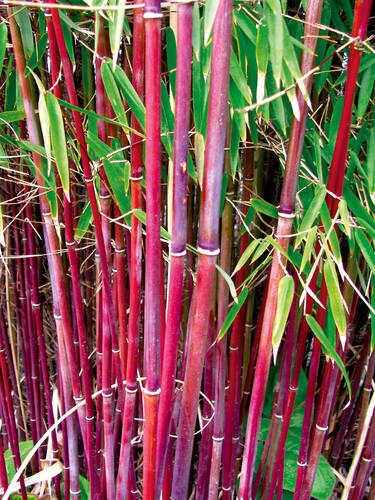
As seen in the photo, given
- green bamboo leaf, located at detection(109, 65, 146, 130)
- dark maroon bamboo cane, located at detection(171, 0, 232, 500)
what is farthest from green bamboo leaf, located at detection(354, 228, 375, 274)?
green bamboo leaf, located at detection(109, 65, 146, 130)

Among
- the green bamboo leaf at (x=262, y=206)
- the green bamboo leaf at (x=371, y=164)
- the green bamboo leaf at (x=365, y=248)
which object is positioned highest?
the green bamboo leaf at (x=371, y=164)

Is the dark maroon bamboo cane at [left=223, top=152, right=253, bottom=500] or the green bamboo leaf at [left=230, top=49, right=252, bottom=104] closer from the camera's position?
the green bamboo leaf at [left=230, top=49, right=252, bottom=104]

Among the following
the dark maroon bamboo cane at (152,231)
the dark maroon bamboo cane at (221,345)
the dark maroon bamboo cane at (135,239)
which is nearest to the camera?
the dark maroon bamboo cane at (152,231)

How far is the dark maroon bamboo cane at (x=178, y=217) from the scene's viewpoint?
0.47 metres

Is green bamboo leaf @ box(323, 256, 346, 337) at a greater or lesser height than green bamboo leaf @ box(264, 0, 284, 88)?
lesser

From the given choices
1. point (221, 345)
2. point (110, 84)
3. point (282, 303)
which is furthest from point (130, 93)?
point (221, 345)

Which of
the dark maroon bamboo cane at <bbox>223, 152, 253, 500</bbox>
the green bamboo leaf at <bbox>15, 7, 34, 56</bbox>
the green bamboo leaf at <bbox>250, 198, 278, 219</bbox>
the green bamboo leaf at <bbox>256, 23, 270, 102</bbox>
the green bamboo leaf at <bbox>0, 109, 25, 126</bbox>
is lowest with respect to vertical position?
the dark maroon bamboo cane at <bbox>223, 152, 253, 500</bbox>

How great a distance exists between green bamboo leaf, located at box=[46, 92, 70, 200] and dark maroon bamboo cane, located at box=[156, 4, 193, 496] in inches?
7.7

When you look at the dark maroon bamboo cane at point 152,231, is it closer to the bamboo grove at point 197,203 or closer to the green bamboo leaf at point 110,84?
the bamboo grove at point 197,203

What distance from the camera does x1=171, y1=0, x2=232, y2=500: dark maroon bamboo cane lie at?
479mm

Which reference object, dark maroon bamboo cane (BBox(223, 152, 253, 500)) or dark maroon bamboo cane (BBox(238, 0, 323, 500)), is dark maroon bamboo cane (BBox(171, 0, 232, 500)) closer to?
dark maroon bamboo cane (BBox(238, 0, 323, 500))

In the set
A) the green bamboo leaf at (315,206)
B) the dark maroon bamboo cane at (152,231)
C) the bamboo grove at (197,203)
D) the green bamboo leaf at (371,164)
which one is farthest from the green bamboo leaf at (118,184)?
the green bamboo leaf at (371,164)

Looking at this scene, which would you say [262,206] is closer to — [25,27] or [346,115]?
[346,115]

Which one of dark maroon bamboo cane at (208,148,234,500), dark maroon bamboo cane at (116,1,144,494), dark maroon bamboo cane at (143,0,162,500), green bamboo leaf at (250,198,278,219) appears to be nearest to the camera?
dark maroon bamboo cane at (143,0,162,500)
